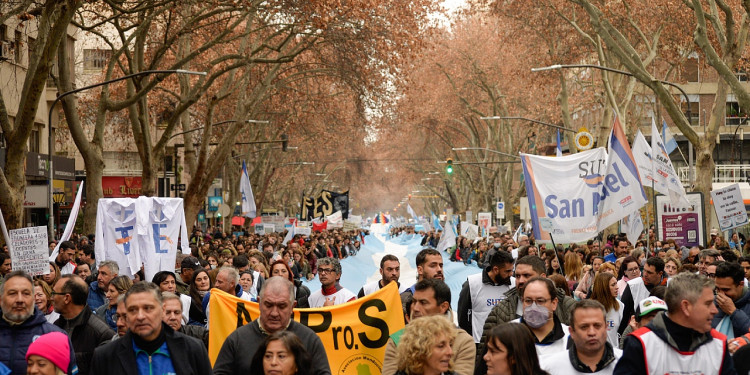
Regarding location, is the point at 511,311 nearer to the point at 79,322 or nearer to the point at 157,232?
the point at 79,322

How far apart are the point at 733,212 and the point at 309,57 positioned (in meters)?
22.1

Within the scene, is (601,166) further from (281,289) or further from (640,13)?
(640,13)

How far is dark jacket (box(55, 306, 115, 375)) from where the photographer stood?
24.5 feet

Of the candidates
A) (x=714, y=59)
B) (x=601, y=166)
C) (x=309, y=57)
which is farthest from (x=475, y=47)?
(x=601, y=166)

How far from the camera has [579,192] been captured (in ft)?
48.0

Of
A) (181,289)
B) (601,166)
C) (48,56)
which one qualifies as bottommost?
(181,289)

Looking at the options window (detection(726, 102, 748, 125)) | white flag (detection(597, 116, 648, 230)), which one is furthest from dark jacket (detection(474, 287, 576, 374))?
window (detection(726, 102, 748, 125))

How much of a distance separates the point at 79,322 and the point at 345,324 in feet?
5.83

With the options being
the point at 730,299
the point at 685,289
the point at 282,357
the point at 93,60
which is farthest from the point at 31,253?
the point at 93,60

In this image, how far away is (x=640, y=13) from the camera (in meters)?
32.0

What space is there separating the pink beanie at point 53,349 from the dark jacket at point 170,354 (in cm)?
15

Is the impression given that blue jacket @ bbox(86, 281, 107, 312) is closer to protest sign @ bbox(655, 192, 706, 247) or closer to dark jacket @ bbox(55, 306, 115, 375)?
dark jacket @ bbox(55, 306, 115, 375)

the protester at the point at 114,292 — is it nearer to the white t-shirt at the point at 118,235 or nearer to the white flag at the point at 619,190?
the white t-shirt at the point at 118,235

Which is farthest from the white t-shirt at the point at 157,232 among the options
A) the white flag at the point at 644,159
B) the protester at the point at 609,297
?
the white flag at the point at 644,159
